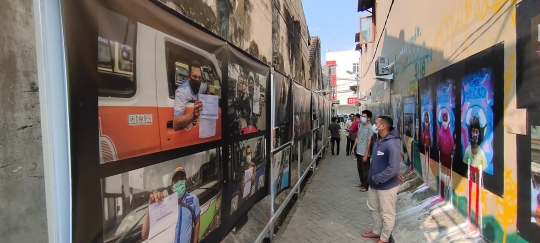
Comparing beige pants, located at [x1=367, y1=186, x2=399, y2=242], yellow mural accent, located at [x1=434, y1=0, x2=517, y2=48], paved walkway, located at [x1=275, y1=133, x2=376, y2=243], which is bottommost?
paved walkway, located at [x1=275, y1=133, x2=376, y2=243]

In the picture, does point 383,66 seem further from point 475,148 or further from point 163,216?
point 163,216

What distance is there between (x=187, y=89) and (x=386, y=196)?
3.02 m

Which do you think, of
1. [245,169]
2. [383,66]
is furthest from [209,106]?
[383,66]

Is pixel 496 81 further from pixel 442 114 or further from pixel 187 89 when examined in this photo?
pixel 187 89

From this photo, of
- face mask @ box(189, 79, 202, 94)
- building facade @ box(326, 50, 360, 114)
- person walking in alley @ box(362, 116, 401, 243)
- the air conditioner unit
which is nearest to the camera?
face mask @ box(189, 79, 202, 94)

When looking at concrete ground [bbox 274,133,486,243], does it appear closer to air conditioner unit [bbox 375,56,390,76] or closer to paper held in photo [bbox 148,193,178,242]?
paper held in photo [bbox 148,193,178,242]

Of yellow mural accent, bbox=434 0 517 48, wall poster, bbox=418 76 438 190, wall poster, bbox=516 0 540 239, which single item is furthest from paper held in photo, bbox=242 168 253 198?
wall poster, bbox=418 76 438 190

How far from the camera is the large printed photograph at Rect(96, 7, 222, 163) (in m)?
1.33

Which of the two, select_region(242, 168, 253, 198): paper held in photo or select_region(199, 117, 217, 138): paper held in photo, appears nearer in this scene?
select_region(199, 117, 217, 138): paper held in photo

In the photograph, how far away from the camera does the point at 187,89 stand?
1.95 meters

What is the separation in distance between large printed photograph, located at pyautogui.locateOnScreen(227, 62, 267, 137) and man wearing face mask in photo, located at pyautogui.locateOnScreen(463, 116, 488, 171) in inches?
97.3

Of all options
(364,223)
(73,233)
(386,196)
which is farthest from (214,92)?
(364,223)

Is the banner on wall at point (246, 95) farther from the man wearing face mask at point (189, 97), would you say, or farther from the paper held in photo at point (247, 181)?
the man wearing face mask at point (189, 97)

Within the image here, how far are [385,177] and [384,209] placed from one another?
50 centimetres
